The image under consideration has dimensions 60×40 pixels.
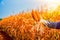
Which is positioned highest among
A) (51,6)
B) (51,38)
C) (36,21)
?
(51,6)

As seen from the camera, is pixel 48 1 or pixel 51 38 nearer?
pixel 51 38

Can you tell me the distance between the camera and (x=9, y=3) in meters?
3.19

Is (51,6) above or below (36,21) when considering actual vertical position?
above

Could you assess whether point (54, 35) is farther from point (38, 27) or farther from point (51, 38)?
point (38, 27)

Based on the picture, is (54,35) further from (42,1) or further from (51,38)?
(42,1)

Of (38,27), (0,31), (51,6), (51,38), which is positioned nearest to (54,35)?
(51,38)

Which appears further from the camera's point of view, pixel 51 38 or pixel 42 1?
pixel 42 1

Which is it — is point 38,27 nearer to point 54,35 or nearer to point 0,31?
point 54,35

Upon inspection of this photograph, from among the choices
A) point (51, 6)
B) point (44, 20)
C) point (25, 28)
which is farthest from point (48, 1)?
point (25, 28)

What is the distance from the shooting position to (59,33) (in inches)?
112

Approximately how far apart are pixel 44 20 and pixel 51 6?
218 millimetres

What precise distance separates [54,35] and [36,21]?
0.34m

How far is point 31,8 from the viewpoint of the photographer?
3113 mm

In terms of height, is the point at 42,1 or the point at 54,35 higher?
the point at 42,1
